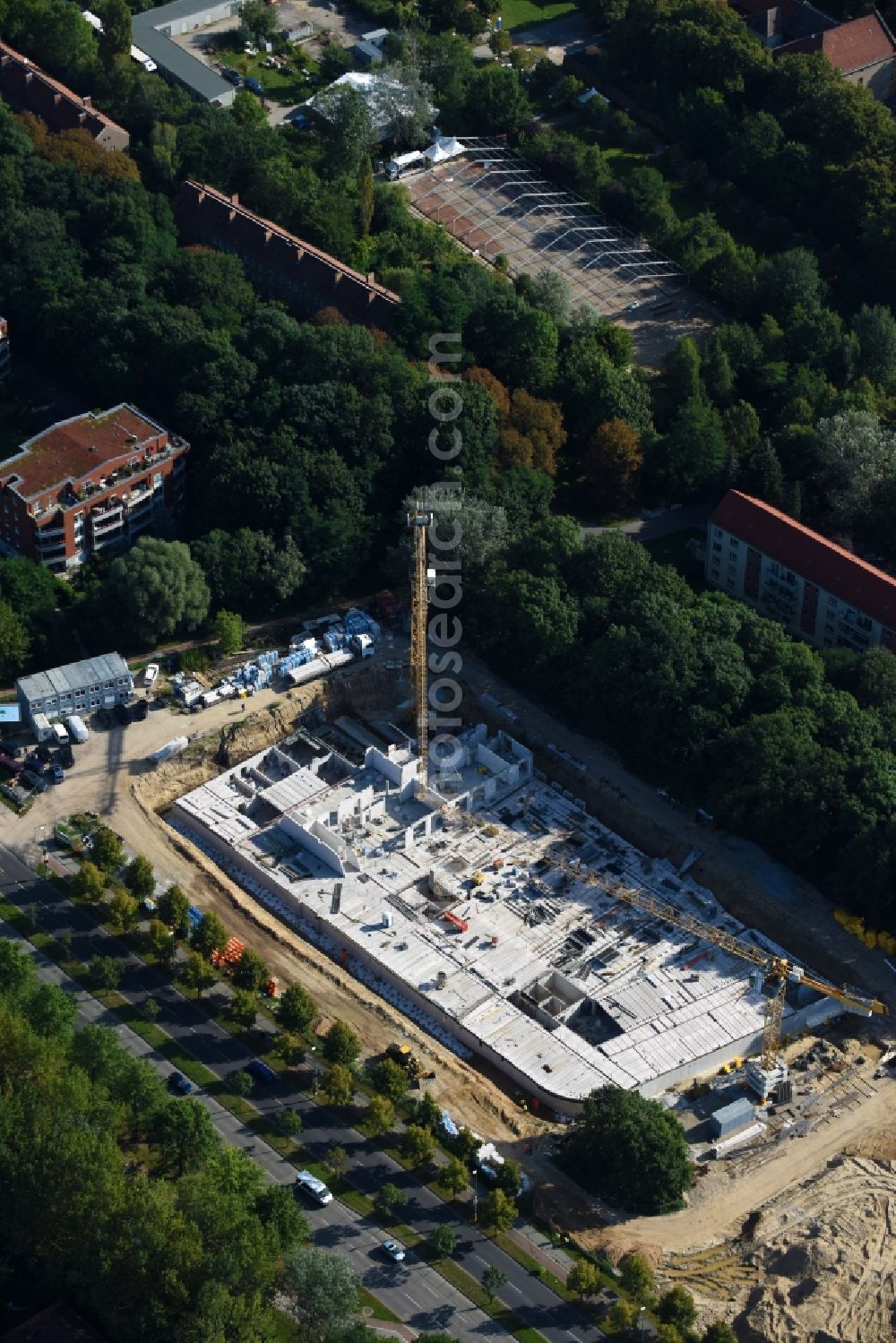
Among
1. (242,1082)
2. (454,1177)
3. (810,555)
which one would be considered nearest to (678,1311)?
(454,1177)

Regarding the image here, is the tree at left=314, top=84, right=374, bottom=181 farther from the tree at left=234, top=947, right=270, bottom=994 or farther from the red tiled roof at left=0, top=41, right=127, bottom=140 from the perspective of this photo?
the tree at left=234, top=947, right=270, bottom=994

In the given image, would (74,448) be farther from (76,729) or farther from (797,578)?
(797,578)

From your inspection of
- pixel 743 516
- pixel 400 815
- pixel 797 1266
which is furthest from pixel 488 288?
pixel 797 1266

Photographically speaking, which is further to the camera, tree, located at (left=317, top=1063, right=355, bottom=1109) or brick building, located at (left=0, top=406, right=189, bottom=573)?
brick building, located at (left=0, top=406, right=189, bottom=573)

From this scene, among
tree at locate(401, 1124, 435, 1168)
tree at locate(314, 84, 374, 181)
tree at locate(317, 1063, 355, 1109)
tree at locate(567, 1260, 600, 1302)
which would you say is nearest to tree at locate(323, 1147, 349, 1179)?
tree at locate(317, 1063, 355, 1109)

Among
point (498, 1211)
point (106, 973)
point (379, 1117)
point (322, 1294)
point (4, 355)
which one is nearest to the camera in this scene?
point (322, 1294)
